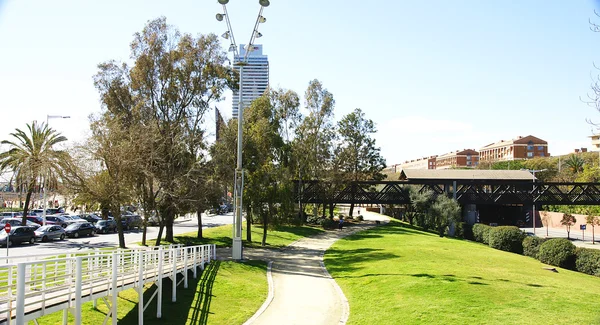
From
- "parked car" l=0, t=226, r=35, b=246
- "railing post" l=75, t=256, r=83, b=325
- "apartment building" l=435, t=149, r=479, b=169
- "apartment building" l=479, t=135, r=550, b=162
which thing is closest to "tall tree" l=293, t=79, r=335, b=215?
"parked car" l=0, t=226, r=35, b=246

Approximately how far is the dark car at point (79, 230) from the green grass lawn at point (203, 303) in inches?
867

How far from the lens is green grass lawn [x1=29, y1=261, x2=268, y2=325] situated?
1439 cm

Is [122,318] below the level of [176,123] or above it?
below

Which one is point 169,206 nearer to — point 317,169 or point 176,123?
point 176,123

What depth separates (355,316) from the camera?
43.9ft

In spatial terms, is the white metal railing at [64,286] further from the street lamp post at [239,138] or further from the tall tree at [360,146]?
the tall tree at [360,146]

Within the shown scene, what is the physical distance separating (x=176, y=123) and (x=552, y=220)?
66724 mm

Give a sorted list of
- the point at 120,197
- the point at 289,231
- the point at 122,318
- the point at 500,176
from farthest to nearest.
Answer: the point at 500,176 → the point at 289,231 → the point at 120,197 → the point at 122,318

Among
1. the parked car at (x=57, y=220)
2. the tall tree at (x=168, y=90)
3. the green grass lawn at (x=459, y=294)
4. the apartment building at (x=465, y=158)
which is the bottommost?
the green grass lawn at (x=459, y=294)

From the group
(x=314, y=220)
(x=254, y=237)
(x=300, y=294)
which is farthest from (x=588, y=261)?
(x=314, y=220)

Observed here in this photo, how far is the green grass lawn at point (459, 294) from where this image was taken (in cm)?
1174

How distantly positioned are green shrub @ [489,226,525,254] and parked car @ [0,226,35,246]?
36.3 m

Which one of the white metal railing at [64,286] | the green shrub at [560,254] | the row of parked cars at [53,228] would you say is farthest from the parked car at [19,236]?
the green shrub at [560,254]

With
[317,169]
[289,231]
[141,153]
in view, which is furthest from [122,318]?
[317,169]
